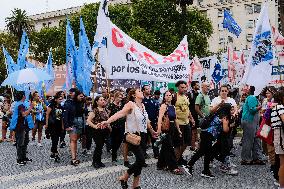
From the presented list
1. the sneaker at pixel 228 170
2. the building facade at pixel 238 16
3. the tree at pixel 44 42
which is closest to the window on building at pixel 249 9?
the building facade at pixel 238 16

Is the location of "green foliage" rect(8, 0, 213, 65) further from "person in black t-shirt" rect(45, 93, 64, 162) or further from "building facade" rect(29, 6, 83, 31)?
"building facade" rect(29, 6, 83, 31)

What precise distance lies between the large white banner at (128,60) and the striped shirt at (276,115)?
3305 millimetres

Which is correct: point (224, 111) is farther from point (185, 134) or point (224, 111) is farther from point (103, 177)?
point (103, 177)

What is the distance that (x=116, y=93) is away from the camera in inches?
432

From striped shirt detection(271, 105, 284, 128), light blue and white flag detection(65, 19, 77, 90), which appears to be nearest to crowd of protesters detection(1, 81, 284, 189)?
striped shirt detection(271, 105, 284, 128)

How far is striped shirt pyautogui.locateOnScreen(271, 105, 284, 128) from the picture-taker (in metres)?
6.52

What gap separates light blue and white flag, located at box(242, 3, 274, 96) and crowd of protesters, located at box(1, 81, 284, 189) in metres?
0.35

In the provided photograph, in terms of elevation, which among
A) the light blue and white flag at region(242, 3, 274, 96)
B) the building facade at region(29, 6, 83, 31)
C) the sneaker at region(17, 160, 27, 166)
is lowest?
the sneaker at region(17, 160, 27, 166)

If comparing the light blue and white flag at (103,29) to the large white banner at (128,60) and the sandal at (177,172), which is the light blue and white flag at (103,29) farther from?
the sandal at (177,172)

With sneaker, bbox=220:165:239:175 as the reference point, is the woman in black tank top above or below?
above

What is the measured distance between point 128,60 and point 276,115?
145 inches

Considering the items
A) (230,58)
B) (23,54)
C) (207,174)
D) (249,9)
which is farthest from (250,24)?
(207,174)

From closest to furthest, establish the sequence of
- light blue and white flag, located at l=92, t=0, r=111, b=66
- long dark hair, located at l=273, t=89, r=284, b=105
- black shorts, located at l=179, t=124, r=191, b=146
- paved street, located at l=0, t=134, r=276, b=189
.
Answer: long dark hair, located at l=273, t=89, r=284, b=105, paved street, located at l=0, t=134, r=276, b=189, black shorts, located at l=179, t=124, r=191, b=146, light blue and white flag, located at l=92, t=0, r=111, b=66

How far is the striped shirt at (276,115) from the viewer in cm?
652
